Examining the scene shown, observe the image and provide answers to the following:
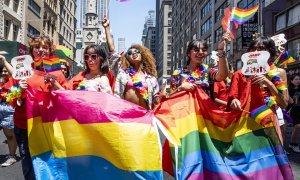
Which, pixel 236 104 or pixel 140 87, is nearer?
pixel 236 104

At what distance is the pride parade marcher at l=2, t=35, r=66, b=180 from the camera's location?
12.7 ft

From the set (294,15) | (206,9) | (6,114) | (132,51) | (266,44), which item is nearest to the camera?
(266,44)

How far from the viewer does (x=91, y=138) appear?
3.53 meters

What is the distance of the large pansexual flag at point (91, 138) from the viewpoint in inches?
133

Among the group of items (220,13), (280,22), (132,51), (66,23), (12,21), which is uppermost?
(66,23)

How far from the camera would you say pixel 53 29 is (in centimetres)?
4978

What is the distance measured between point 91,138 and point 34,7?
39.3m

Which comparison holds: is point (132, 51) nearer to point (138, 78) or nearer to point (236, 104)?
point (138, 78)

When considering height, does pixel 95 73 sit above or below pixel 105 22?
below

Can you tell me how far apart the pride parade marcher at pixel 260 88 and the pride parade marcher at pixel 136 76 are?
3.44 ft

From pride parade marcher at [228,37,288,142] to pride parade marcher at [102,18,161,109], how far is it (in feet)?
3.44

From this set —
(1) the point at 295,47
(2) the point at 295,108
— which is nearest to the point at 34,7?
(1) the point at 295,47

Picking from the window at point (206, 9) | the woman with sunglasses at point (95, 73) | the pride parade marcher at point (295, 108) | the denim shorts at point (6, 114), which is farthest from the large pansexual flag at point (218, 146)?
the window at point (206, 9)

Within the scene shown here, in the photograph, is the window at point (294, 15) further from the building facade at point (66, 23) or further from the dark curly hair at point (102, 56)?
the building facade at point (66, 23)
